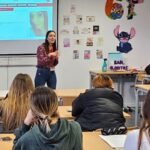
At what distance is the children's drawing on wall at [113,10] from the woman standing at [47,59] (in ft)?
6.28

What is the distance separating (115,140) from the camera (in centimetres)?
288

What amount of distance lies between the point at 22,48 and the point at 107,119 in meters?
4.36

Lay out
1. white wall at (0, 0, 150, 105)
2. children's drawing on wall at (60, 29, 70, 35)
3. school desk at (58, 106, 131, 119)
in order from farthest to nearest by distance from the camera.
A: children's drawing on wall at (60, 29, 70, 35), white wall at (0, 0, 150, 105), school desk at (58, 106, 131, 119)

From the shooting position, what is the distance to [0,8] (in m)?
7.34

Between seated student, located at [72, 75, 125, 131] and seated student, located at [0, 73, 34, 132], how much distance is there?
1.79ft

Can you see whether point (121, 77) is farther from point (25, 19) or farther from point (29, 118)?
point (29, 118)

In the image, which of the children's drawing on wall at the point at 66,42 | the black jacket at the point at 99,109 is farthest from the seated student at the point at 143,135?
the children's drawing on wall at the point at 66,42

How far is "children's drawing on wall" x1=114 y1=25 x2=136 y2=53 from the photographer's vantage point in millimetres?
8062

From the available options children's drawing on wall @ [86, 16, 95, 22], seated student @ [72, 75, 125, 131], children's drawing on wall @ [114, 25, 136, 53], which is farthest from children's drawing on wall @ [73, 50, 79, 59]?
seated student @ [72, 75, 125, 131]

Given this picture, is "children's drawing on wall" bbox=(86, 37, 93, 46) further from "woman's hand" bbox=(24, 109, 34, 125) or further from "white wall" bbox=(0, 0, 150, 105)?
"woman's hand" bbox=(24, 109, 34, 125)

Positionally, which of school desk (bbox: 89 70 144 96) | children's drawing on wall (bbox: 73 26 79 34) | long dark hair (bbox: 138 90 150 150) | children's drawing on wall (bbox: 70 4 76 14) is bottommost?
school desk (bbox: 89 70 144 96)

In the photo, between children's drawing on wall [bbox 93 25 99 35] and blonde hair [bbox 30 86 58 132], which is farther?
children's drawing on wall [bbox 93 25 99 35]

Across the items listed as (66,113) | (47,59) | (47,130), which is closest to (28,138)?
(47,130)

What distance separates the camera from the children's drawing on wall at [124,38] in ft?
26.5
